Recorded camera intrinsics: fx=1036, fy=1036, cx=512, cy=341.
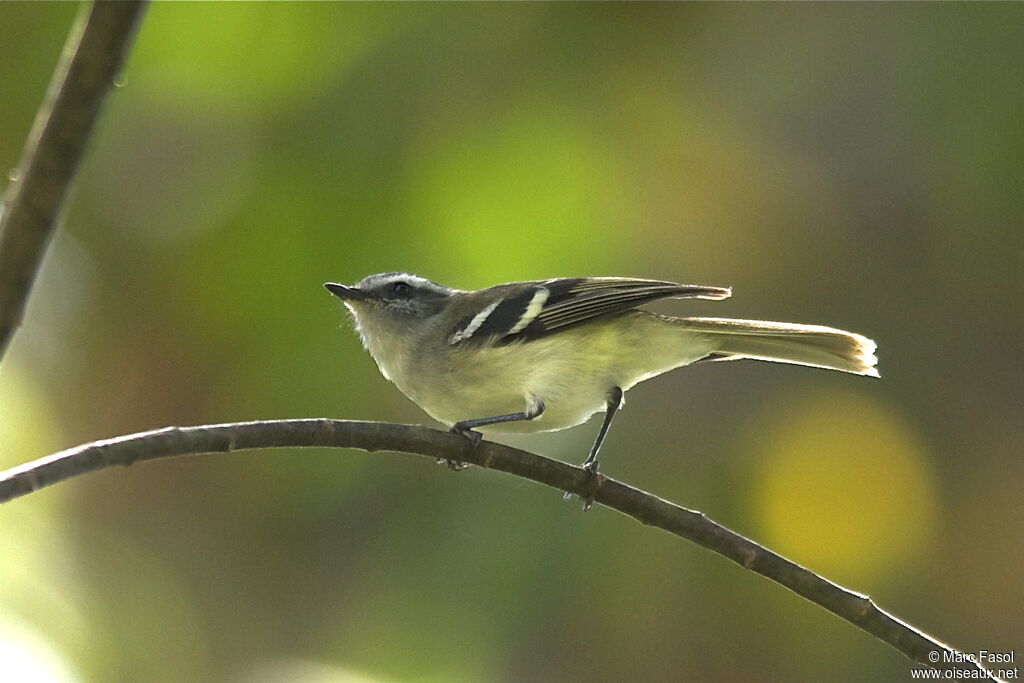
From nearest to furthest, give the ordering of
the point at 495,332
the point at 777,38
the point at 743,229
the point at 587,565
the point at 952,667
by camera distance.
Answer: the point at 952,667, the point at 495,332, the point at 587,565, the point at 743,229, the point at 777,38

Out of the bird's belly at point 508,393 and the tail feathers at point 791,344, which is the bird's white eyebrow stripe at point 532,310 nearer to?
the bird's belly at point 508,393

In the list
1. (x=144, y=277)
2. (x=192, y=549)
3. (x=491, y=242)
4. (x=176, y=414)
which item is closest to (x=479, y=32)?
(x=491, y=242)

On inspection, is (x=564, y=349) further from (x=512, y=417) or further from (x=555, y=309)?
(x=512, y=417)

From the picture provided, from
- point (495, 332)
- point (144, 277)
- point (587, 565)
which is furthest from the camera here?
point (144, 277)

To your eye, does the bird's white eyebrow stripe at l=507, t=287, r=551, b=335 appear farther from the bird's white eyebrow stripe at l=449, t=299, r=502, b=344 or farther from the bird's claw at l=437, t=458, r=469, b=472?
the bird's claw at l=437, t=458, r=469, b=472

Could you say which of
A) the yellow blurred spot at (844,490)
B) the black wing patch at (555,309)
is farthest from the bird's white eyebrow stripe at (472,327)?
the yellow blurred spot at (844,490)

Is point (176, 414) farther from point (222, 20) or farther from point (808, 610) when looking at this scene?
point (808, 610)

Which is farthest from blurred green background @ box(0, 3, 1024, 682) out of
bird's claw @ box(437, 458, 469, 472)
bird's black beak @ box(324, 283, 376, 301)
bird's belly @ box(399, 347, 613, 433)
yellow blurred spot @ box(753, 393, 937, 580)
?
bird's claw @ box(437, 458, 469, 472)

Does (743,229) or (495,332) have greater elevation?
(743,229)
